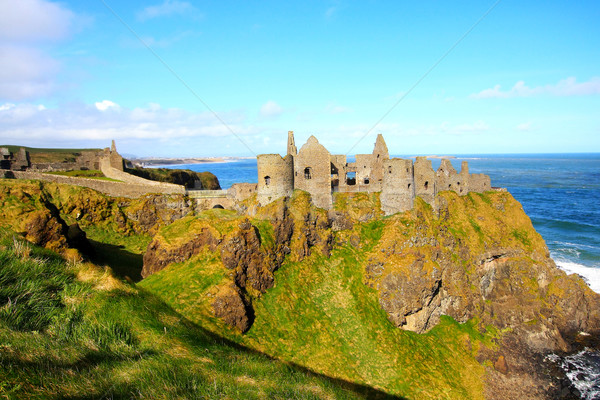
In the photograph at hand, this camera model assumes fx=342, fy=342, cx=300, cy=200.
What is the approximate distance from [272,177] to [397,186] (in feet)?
39.4

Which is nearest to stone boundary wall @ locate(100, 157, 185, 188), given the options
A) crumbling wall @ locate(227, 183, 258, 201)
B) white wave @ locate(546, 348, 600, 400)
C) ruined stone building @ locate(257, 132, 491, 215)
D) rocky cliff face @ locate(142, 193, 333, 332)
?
crumbling wall @ locate(227, 183, 258, 201)

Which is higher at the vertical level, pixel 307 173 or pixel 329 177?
pixel 307 173

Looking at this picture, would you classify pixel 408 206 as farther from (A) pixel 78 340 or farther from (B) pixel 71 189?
(B) pixel 71 189

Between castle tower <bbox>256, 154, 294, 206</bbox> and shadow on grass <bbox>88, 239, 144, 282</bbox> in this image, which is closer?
shadow on grass <bbox>88, 239, 144, 282</bbox>

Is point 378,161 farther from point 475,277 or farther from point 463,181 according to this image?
point 475,277

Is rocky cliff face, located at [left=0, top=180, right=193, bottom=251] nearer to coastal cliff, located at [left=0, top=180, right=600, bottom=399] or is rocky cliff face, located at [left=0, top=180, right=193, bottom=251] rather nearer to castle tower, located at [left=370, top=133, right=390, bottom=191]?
coastal cliff, located at [left=0, top=180, right=600, bottom=399]

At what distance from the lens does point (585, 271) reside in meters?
48.0

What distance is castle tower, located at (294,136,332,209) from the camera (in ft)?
104

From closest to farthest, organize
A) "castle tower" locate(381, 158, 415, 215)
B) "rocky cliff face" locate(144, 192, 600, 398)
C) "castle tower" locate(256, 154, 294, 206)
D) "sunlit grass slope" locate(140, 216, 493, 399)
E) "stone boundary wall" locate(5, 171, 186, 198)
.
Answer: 1. "sunlit grass slope" locate(140, 216, 493, 399)
2. "rocky cliff face" locate(144, 192, 600, 398)
3. "castle tower" locate(256, 154, 294, 206)
4. "castle tower" locate(381, 158, 415, 215)
5. "stone boundary wall" locate(5, 171, 186, 198)

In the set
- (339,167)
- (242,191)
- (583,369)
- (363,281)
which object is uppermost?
(339,167)

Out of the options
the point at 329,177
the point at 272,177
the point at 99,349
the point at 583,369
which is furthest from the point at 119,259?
the point at 583,369

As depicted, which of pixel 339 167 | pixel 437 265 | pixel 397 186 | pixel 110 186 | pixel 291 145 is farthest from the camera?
pixel 110 186

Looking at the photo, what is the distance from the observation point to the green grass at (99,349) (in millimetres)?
5633

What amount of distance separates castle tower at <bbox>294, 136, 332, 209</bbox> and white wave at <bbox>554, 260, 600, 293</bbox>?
38329 mm
